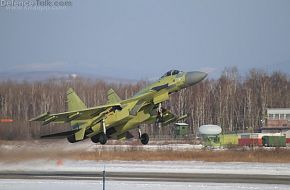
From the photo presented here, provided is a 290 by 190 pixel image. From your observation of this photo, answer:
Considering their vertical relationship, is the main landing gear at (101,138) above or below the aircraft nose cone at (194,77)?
below

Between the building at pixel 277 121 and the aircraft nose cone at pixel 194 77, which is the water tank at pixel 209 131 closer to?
the building at pixel 277 121

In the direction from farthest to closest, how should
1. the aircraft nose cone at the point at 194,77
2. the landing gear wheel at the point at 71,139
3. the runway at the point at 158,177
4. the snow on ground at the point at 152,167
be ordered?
the snow on ground at the point at 152,167, the landing gear wheel at the point at 71,139, the aircraft nose cone at the point at 194,77, the runway at the point at 158,177

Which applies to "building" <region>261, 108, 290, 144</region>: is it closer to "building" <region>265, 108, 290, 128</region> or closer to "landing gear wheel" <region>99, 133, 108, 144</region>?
"building" <region>265, 108, 290, 128</region>

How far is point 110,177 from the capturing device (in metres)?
29.0

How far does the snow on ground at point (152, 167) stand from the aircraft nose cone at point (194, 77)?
6.36m

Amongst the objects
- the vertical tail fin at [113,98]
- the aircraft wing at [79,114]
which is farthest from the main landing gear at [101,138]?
the vertical tail fin at [113,98]

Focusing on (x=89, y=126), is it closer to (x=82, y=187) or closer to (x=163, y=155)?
(x=82, y=187)

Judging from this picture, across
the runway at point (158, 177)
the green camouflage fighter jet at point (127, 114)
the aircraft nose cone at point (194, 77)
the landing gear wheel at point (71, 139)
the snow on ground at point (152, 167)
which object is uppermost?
the aircraft nose cone at point (194, 77)

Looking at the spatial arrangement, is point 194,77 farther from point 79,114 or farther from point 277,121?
point 277,121

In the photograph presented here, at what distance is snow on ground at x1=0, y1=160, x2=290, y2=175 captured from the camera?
31750 mm

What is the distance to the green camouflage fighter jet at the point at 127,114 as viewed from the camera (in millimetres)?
28672

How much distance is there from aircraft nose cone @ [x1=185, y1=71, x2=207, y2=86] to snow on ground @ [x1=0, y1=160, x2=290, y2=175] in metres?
6.36

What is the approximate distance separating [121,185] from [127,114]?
16.3 feet

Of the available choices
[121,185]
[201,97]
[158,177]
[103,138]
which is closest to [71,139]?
[103,138]
